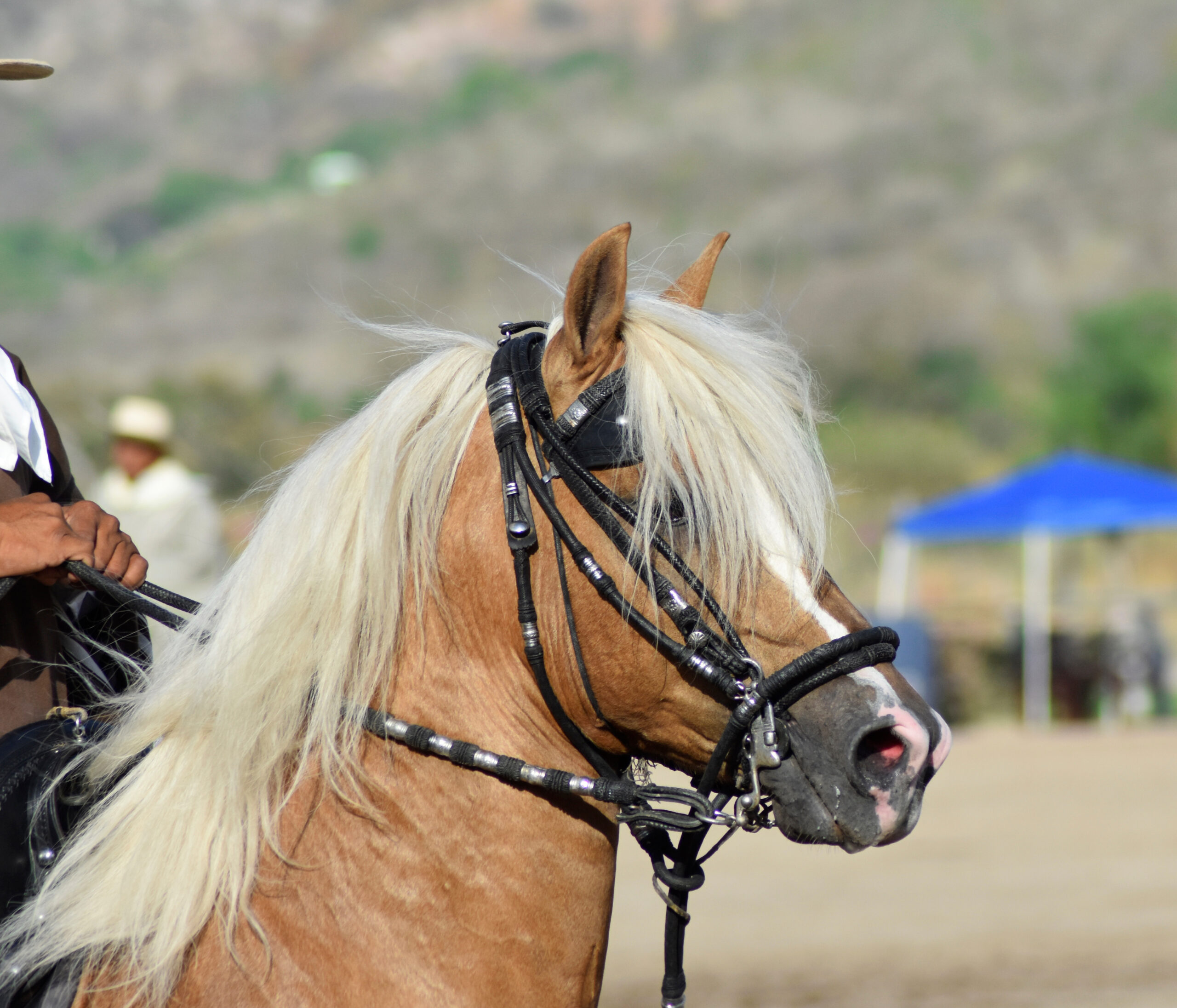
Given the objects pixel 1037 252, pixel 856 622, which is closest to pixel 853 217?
pixel 1037 252

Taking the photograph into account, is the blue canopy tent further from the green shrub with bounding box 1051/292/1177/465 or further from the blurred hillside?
the green shrub with bounding box 1051/292/1177/465

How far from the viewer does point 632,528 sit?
1.84m

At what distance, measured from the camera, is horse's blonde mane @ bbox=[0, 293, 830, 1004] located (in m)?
1.83

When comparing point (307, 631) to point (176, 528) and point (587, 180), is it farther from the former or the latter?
point (587, 180)

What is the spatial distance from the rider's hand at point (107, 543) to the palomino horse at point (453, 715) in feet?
0.67

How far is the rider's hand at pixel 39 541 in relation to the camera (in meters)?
1.98

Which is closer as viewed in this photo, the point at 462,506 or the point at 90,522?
the point at 462,506

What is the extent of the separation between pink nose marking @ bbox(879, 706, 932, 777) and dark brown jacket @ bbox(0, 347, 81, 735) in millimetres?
1381

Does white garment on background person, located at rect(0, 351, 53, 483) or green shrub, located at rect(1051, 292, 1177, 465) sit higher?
white garment on background person, located at rect(0, 351, 53, 483)

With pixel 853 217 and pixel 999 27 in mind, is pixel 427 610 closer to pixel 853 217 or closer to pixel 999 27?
pixel 853 217

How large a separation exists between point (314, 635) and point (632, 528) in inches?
20.2

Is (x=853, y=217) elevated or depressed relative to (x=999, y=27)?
depressed

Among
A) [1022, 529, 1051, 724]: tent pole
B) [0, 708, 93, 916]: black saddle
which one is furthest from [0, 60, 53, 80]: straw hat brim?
[1022, 529, 1051, 724]: tent pole

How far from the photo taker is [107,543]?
6.86ft
